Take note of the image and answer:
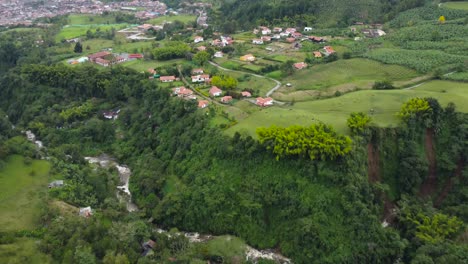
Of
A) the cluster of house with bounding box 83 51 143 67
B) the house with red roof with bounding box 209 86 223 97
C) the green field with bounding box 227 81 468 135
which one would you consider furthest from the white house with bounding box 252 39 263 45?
the green field with bounding box 227 81 468 135

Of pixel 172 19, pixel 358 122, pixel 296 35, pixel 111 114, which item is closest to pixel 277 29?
pixel 296 35

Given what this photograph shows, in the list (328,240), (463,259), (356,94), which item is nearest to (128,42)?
(356,94)

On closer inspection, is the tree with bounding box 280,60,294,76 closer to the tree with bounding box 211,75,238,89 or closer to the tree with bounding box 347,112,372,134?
the tree with bounding box 211,75,238,89

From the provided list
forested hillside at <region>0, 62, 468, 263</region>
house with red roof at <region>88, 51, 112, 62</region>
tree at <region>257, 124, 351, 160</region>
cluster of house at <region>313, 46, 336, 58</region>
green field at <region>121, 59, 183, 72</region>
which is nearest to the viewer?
forested hillside at <region>0, 62, 468, 263</region>

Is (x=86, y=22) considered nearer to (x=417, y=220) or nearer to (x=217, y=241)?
(x=217, y=241)

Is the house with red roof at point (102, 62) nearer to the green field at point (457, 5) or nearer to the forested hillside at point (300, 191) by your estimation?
the forested hillside at point (300, 191)

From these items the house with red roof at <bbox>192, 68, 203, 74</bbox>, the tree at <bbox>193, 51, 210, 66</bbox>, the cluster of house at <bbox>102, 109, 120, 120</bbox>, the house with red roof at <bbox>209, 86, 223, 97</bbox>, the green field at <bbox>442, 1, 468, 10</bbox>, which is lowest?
the cluster of house at <bbox>102, 109, 120, 120</bbox>
